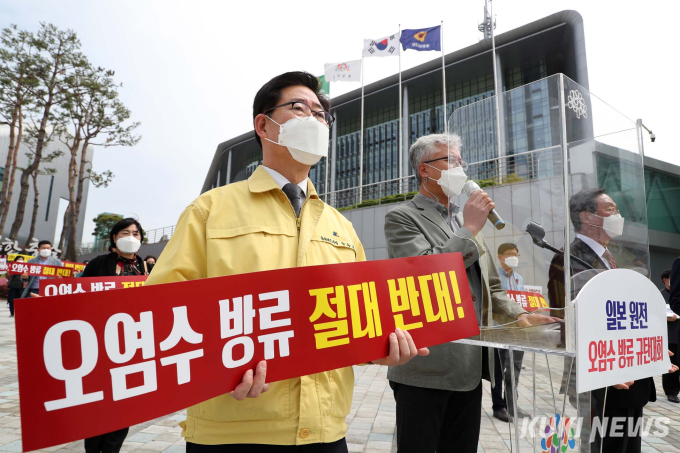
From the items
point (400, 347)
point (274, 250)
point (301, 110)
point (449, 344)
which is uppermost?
point (301, 110)

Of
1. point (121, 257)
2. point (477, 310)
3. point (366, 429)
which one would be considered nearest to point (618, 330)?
point (477, 310)

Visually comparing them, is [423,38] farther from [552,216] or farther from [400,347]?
[400,347]

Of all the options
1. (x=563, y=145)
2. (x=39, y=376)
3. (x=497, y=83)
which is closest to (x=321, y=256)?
(x=39, y=376)

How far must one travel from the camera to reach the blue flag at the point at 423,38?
695 inches

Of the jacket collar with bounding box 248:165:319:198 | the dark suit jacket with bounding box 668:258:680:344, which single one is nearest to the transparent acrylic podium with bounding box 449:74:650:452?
the jacket collar with bounding box 248:165:319:198

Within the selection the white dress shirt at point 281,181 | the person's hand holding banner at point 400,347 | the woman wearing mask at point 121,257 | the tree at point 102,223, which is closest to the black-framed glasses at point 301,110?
the white dress shirt at point 281,181

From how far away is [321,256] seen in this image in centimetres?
143

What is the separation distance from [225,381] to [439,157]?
145cm

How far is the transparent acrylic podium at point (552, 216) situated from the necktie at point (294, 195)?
2.78 feet

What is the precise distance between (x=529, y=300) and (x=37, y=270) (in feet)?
28.1

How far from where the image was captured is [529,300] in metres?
1.59

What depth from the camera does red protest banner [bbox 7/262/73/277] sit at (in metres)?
7.31

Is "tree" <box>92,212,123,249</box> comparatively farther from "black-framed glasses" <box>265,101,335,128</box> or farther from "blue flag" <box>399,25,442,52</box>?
"black-framed glasses" <box>265,101,335,128</box>

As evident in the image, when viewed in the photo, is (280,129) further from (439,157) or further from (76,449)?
(76,449)
